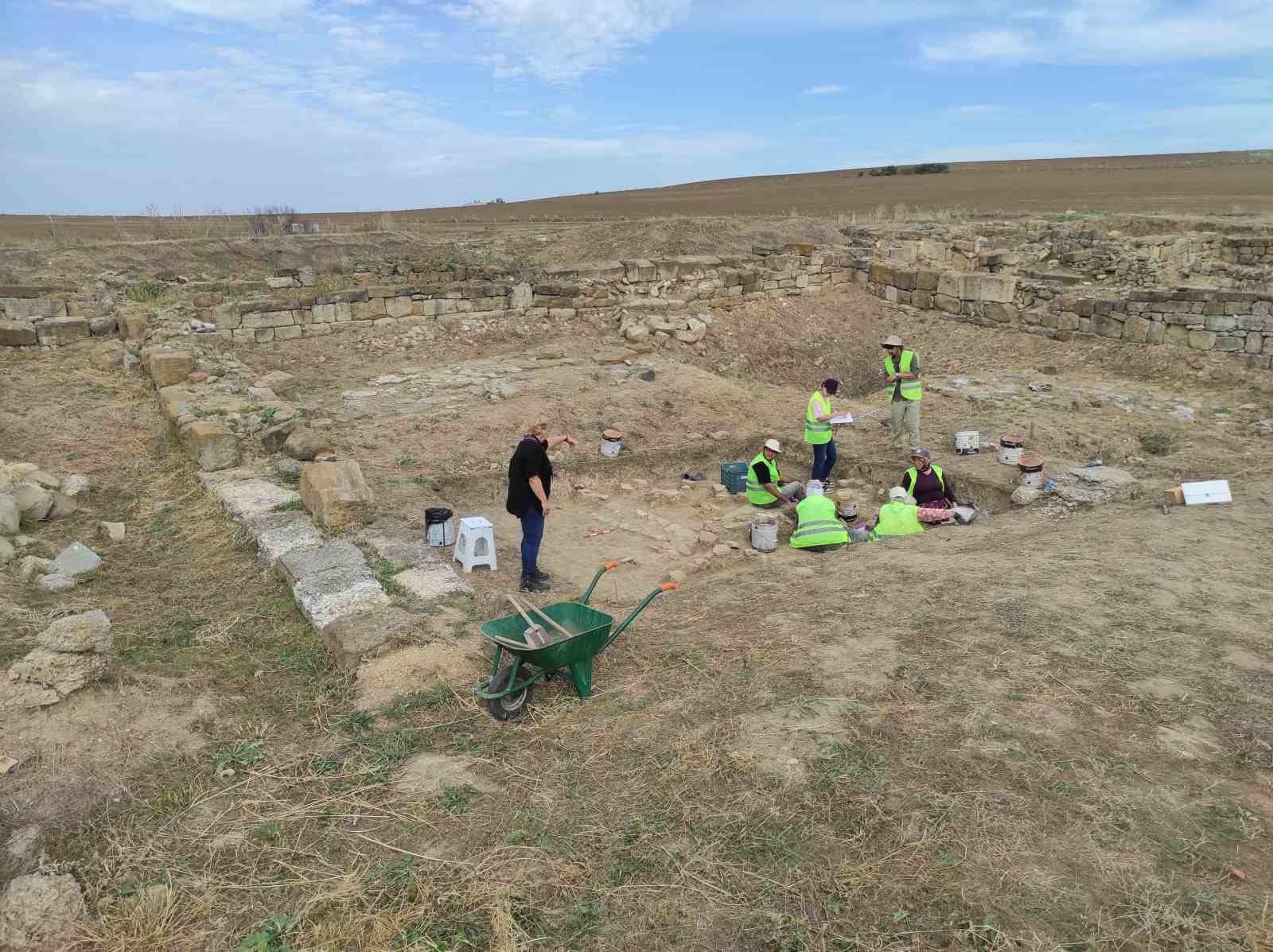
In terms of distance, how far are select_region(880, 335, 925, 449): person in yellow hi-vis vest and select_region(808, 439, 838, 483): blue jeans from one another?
102 centimetres

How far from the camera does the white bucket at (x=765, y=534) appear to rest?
7973mm

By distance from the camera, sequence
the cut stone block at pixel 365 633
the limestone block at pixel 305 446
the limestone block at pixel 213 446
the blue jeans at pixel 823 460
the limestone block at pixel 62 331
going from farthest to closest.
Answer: the limestone block at pixel 62 331
the blue jeans at pixel 823 460
the limestone block at pixel 305 446
the limestone block at pixel 213 446
the cut stone block at pixel 365 633

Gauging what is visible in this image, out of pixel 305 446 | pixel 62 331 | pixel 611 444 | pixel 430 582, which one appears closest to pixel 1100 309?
pixel 611 444

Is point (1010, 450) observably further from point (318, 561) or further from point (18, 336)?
point (18, 336)

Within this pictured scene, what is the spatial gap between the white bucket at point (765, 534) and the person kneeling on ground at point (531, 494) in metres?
2.44

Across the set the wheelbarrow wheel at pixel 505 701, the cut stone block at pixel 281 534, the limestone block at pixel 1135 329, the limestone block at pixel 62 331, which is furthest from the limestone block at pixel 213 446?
the limestone block at pixel 1135 329

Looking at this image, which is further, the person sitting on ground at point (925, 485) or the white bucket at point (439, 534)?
the person sitting on ground at point (925, 485)

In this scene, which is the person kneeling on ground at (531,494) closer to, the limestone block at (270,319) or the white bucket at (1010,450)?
the white bucket at (1010,450)

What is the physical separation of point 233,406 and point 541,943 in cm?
793

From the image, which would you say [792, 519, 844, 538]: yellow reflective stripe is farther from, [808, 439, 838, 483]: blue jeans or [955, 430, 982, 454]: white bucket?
[955, 430, 982, 454]: white bucket

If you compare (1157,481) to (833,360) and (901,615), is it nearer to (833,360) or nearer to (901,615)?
(901,615)

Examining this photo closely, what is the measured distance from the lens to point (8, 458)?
7.77m

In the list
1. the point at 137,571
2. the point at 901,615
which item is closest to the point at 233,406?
the point at 137,571

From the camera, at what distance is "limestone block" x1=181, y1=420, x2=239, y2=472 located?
311 inches
